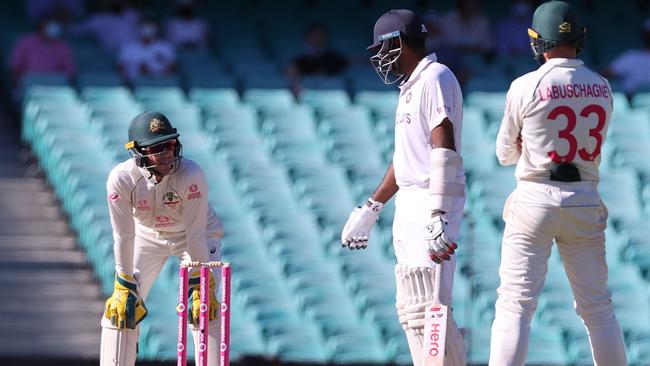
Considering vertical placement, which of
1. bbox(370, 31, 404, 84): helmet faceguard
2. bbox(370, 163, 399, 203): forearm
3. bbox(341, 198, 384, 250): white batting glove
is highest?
bbox(370, 31, 404, 84): helmet faceguard

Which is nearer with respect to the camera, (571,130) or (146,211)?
(571,130)

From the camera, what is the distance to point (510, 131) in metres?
6.67

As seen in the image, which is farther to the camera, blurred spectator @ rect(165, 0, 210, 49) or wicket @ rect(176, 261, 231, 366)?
blurred spectator @ rect(165, 0, 210, 49)

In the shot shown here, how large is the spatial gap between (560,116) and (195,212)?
76.9 inches

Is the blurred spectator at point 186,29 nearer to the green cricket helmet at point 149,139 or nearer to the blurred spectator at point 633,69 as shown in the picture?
the blurred spectator at point 633,69

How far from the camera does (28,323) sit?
11367mm

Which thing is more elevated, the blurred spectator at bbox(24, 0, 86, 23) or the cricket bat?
the blurred spectator at bbox(24, 0, 86, 23)

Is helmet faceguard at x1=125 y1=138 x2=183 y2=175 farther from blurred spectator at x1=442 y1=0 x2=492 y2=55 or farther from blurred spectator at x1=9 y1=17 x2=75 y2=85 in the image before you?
blurred spectator at x1=442 y1=0 x2=492 y2=55

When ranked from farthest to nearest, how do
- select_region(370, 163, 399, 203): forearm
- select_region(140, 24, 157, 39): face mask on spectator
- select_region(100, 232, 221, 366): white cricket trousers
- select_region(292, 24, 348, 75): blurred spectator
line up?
select_region(292, 24, 348, 75): blurred spectator < select_region(140, 24, 157, 39): face mask on spectator < select_region(100, 232, 221, 366): white cricket trousers < select_region(370, 163, 399, 203): forearm

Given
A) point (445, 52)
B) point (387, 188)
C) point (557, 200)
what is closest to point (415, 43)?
point (387, 188)

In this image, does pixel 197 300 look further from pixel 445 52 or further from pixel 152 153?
pixel 445 52

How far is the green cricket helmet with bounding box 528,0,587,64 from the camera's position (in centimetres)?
664

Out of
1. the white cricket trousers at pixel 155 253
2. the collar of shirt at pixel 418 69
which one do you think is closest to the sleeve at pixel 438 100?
the collar of shirt at pixel 418 69

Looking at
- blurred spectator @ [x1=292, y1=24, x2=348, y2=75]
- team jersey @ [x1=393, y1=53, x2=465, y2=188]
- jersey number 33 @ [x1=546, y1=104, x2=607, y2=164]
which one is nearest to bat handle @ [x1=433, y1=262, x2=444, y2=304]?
team jersey @ [x1=393, y1=53, x2=465, y2=188]
